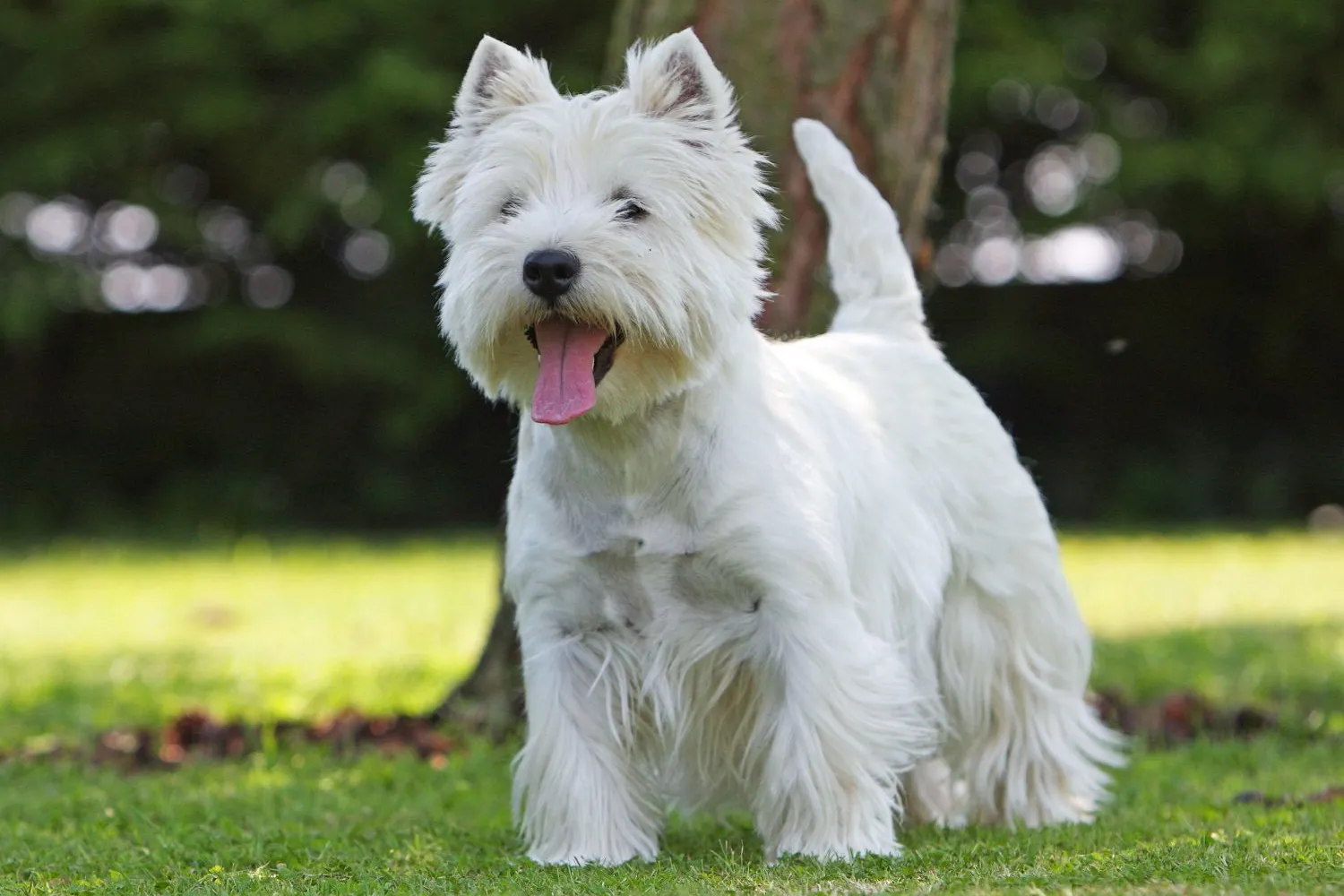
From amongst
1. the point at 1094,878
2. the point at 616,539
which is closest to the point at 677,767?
the point at 616,539

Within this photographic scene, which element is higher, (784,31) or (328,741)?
(784,31)

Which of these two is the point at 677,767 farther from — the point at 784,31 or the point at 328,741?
the point at 784,31

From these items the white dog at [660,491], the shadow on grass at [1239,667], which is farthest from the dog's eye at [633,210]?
Result: the shadow on grass at [1239,667]

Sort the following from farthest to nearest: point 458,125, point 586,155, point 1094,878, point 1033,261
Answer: point 1033,261 < point 458,125 < point 586,155 < point 1094,878

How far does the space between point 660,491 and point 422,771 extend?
2.09 metres

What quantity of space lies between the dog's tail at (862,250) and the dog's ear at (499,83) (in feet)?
4.11

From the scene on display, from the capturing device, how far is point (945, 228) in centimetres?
1727

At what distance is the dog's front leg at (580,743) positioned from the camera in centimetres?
420

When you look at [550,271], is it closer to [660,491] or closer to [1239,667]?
[660,491]

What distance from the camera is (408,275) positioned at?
56.0ft

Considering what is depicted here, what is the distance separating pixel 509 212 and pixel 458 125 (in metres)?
0.38

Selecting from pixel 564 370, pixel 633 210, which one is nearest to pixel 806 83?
pixel 633 210

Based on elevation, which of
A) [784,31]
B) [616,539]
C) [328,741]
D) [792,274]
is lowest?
[328,741]

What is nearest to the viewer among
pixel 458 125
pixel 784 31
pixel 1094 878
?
pixel 1094 878
